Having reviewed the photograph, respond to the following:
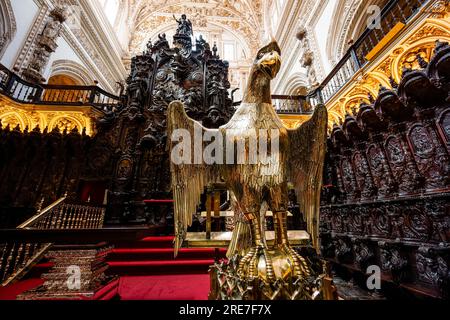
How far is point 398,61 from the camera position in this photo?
3.55 meters

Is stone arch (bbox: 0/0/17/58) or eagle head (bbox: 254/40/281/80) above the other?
stone arch (bbox: 0/0/17/58)

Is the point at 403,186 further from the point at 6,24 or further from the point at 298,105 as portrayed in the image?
the point at 6,24

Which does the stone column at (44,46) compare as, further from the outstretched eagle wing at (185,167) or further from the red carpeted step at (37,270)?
the outstretched eagle wing at (185,167)

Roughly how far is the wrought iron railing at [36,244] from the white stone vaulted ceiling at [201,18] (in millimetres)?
15232

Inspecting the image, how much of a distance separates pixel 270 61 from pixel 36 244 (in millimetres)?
4151

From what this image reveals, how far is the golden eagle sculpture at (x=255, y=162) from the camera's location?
102 cm

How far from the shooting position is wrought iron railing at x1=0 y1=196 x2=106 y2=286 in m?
2.25

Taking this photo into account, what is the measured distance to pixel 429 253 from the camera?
2523 mm

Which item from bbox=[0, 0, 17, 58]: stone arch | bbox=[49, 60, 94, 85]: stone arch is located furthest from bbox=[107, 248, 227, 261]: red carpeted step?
bbox=[49, 60, 94, 85]: stone arch

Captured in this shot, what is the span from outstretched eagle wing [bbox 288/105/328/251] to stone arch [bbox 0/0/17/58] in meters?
9.29

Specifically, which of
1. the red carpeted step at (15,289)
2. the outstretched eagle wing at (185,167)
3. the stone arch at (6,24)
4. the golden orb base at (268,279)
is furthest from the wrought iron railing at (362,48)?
the stone arch at (6,24)

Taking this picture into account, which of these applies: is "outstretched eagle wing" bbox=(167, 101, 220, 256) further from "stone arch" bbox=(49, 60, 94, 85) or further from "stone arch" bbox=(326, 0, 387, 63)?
"stone arch" bbox=(49, 60, 94, 85)

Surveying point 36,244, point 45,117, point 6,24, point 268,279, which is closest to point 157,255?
point 36,244
